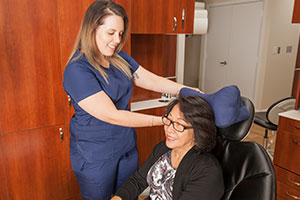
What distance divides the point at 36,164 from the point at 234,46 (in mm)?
4278

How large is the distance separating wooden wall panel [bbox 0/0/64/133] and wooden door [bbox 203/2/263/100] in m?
3.89

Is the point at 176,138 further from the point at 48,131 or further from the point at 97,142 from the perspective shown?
the point at 48,131

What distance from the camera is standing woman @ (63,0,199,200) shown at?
3.93ft

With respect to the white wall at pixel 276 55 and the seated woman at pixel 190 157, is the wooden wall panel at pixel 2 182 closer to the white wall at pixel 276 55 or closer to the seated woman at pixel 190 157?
the seated woman at pixel 190 157

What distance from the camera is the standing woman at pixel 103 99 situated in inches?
47.2

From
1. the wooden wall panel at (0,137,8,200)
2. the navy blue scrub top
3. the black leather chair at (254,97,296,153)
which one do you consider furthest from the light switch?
the wooden wall panel at (0,137,8,200)

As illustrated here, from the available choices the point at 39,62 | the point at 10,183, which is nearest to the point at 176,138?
the point at 39,62

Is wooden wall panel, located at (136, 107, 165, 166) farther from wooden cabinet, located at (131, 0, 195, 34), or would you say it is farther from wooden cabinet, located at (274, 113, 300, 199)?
wooden cabinet, located at (274, 113, 300, 199)

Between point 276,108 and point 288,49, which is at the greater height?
point 288,49

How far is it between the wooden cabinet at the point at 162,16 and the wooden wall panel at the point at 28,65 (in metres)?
0.64

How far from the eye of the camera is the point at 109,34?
1.26 m

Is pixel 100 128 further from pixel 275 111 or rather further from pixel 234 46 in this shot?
pixel 234 46

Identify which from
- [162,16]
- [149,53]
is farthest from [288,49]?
[162,16]

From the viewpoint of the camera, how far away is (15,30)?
1633 millimetres
